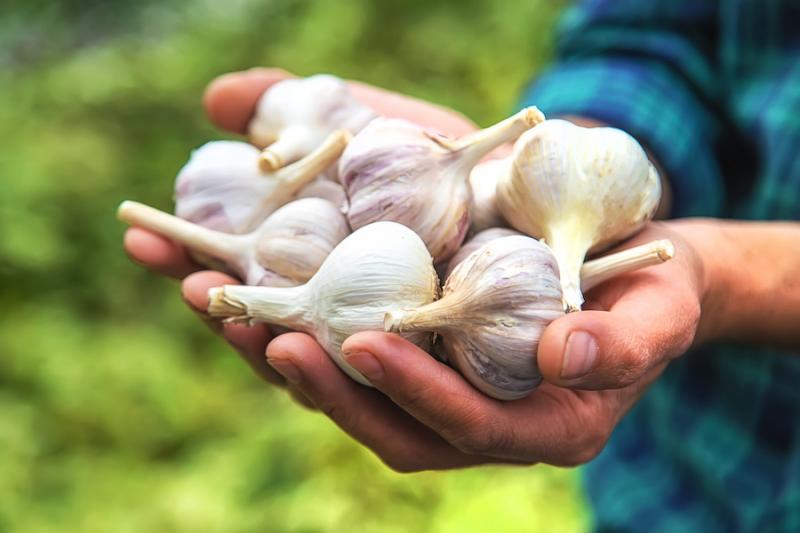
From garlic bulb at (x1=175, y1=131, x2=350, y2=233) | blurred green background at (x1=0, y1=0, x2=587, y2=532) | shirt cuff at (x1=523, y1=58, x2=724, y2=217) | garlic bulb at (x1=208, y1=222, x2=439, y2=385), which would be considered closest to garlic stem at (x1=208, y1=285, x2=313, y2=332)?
garlic bulb at (x1=208, y1=222, x2=439, y2=385)

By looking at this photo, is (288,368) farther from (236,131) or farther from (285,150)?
(236,131)

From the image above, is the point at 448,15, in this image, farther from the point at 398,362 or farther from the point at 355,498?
the point at 398,362

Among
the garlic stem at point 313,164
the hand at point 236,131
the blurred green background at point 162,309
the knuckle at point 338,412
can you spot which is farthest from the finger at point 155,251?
the blurred green background at point 162,309

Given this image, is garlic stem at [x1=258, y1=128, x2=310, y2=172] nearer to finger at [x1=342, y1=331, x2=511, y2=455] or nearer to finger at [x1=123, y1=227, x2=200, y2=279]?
finger at [x1=123, y1=227, x2=200, y2=279]

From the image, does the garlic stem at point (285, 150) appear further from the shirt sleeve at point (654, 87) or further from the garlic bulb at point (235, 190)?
the shirt sleeve at point (654, 87)

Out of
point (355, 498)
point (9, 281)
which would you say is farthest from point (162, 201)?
point (355, 498)

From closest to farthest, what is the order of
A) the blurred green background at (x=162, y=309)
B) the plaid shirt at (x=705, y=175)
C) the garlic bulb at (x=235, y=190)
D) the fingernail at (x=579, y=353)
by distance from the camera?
1. the fingernail at (x=579, y=353)
2. the garlic bulb at (x=235, y=190)
3. the plaid shirt at (x=705, y=175)
4. the blurred green background at (x=162, y=309)

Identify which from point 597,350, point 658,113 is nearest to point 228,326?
point 597,350
